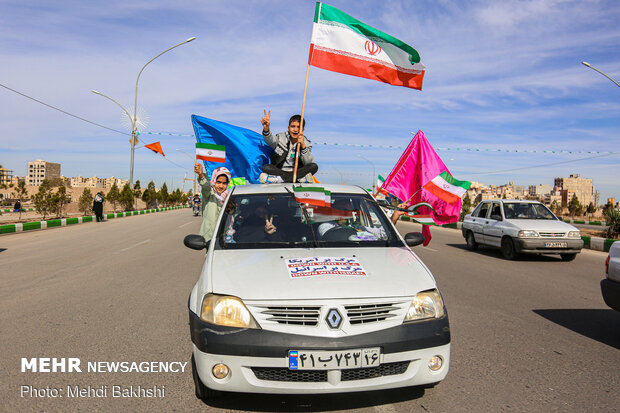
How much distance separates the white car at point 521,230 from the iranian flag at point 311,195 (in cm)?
856

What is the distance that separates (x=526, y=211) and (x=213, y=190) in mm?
9297

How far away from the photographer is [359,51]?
18.7ft

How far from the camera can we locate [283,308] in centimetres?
278

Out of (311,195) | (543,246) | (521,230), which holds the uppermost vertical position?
(311,195)

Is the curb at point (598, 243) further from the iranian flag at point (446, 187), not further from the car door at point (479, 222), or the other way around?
the iranian flag at point (446, 187)

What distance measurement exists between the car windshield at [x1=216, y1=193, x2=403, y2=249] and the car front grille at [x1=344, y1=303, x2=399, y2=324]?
97 centimetres

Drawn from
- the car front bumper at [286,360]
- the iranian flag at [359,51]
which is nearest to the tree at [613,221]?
the iranian flag at [359,51]

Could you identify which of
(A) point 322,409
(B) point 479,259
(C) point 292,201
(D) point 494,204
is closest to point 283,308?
(A) point 322,409

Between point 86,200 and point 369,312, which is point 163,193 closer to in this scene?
point 86,200

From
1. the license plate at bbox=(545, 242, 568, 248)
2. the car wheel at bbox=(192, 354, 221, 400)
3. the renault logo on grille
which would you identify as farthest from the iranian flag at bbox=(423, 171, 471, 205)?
the license plate at bbox=(545, 242, 568, 248)

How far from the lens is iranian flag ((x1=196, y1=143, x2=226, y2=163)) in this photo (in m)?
6.47

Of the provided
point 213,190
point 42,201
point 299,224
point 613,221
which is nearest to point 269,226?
point 299,224

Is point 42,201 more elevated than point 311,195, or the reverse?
point 311,195

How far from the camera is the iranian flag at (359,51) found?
557 cm
